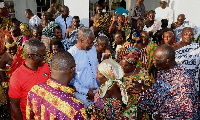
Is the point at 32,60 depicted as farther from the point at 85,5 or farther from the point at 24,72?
the point at 85,5

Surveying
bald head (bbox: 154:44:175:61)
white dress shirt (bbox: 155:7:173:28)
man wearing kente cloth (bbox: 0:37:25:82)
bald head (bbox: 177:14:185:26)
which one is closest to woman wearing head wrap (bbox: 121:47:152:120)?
bald head (bbox: 154:44:175:61)

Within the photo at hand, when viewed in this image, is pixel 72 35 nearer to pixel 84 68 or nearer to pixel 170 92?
pixel 84 68

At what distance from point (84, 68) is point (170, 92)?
4.74ft

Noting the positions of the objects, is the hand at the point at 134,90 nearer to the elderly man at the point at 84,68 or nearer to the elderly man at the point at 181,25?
the elderly man at the point at 84,68

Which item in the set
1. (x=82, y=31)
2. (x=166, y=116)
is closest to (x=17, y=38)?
(x=82, y=31)

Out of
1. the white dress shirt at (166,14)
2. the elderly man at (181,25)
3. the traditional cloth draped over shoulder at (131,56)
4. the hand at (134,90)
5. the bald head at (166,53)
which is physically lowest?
the hand at (134,90)

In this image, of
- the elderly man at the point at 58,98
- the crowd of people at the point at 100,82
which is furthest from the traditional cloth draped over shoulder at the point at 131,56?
the elderly man at the point at 58,98

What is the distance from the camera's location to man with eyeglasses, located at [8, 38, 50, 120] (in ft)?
7.60

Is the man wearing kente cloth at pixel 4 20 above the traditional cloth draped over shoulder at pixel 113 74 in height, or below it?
above

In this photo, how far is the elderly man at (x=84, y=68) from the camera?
3.09 meters

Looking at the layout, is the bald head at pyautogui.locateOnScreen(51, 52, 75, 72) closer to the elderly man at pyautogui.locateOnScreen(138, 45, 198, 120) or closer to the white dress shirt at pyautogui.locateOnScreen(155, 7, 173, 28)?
the elderly man at pyautogui.locateOnScreen(138, 45, 198, 120)

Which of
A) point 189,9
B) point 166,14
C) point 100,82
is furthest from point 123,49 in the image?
point 189,9

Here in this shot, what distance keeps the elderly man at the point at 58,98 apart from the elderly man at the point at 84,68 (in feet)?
3.86

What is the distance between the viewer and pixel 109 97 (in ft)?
7.18
